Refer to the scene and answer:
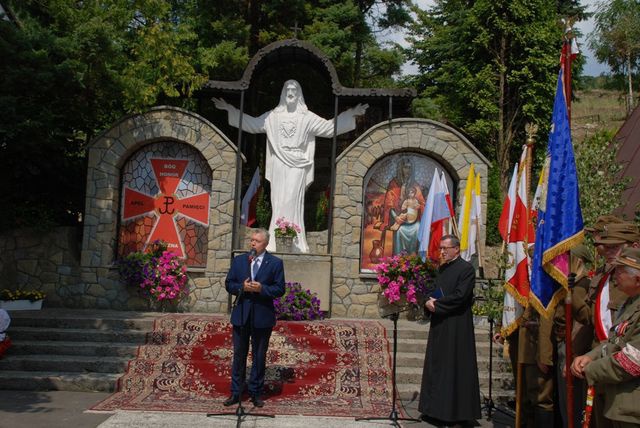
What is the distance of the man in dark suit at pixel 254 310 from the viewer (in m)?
6.23

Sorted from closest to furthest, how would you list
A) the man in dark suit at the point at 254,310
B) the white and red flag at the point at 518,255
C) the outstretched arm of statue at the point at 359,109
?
the white and red flag at the point at 518,255, the man in dark suit at the point at 254,310, the outstretched arm of statue at the point at 359,109

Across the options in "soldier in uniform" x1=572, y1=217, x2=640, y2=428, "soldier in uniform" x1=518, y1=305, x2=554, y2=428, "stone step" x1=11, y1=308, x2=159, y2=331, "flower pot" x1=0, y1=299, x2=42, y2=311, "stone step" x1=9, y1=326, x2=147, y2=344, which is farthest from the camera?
"flower pot" x1=0, y1=299, x2=42, y2=311

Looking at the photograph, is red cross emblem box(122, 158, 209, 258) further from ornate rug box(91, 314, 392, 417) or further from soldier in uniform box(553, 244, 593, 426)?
soldier in uniform box(553, 244, 593, 426)

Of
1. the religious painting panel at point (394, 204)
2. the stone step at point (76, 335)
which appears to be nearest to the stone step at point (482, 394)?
the religious painting panel at point (394, 204)

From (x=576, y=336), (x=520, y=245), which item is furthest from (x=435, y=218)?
(x=576, y=336)

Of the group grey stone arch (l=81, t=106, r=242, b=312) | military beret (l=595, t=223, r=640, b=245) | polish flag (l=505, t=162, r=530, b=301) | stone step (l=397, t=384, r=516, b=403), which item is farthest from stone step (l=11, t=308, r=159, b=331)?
military beret (l=595, t=223, r=640, b=245)

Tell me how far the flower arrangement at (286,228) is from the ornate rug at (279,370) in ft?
6.64

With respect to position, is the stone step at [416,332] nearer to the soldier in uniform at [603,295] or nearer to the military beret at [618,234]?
the soldier in uniform at [603,295]

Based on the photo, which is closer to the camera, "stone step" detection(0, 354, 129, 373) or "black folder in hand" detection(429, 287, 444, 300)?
"black folder in hand" detection(429, 287, 444, 300)

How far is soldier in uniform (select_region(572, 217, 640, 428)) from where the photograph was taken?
13.5 ft

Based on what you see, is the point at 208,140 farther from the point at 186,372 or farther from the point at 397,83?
the point at 397,83

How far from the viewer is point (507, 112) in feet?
62.1

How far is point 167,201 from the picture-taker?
10.4 metres

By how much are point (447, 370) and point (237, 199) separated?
5.48 metres
